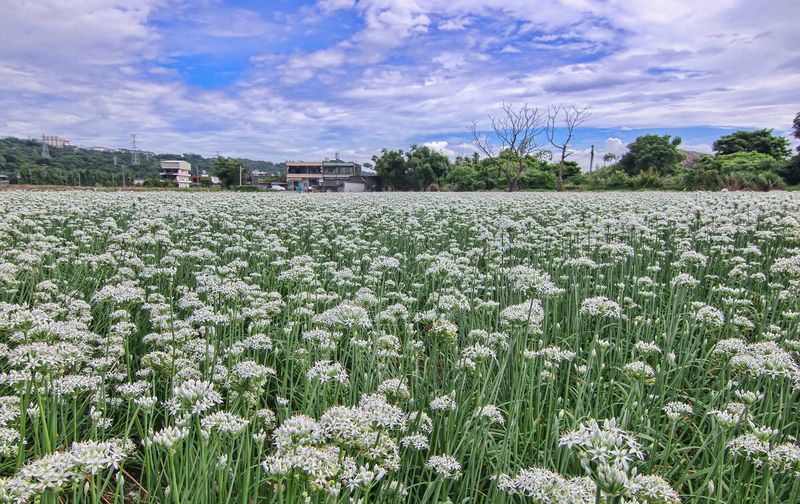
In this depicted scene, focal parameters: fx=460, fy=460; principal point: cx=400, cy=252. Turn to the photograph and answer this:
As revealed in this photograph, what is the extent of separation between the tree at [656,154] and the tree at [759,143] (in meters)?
10.3

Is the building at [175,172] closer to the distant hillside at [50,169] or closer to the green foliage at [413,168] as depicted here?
the distant hillside at [50,169]

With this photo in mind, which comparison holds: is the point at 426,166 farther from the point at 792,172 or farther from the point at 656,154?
the point at 792,172

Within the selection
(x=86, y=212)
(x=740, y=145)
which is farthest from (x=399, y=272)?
(x=740, y=145)

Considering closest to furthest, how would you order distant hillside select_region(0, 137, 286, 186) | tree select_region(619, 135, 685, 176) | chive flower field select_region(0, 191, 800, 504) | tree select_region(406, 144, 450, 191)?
chive flower field select_region(0, 191, 800, 504) < tree select_region(619, 135, 685, 176) < tree select_region(406, 144, 450, 191) < distant hillside select_region(0, 137, 286, 186)

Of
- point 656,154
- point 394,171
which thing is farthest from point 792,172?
point 394,171

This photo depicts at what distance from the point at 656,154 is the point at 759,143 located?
19716 millimetres

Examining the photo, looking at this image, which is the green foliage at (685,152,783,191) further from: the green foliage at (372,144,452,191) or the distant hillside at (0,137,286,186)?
the distant hillside at (0,137,286,186)

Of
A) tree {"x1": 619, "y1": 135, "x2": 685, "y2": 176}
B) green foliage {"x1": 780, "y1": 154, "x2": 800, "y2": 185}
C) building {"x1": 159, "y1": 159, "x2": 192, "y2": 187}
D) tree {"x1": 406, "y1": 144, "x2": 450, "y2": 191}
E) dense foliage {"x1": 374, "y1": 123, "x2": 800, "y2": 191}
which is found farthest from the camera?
building {"x1": 159, "y1": 159, "x2": 192, "y2": 187}

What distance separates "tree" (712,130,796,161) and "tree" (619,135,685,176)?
33.9 feet

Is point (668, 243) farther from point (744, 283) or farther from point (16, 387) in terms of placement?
point (16, 387)

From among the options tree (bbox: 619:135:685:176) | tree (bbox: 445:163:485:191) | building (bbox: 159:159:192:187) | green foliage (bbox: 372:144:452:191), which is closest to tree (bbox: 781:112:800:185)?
tree (bbox: 619:135:685:176)

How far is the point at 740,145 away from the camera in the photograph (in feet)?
267

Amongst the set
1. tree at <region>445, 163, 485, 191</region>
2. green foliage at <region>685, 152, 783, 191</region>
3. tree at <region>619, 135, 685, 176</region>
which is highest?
tree at <region>619, 135, 685, 176</region>

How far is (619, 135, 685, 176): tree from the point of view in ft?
251
